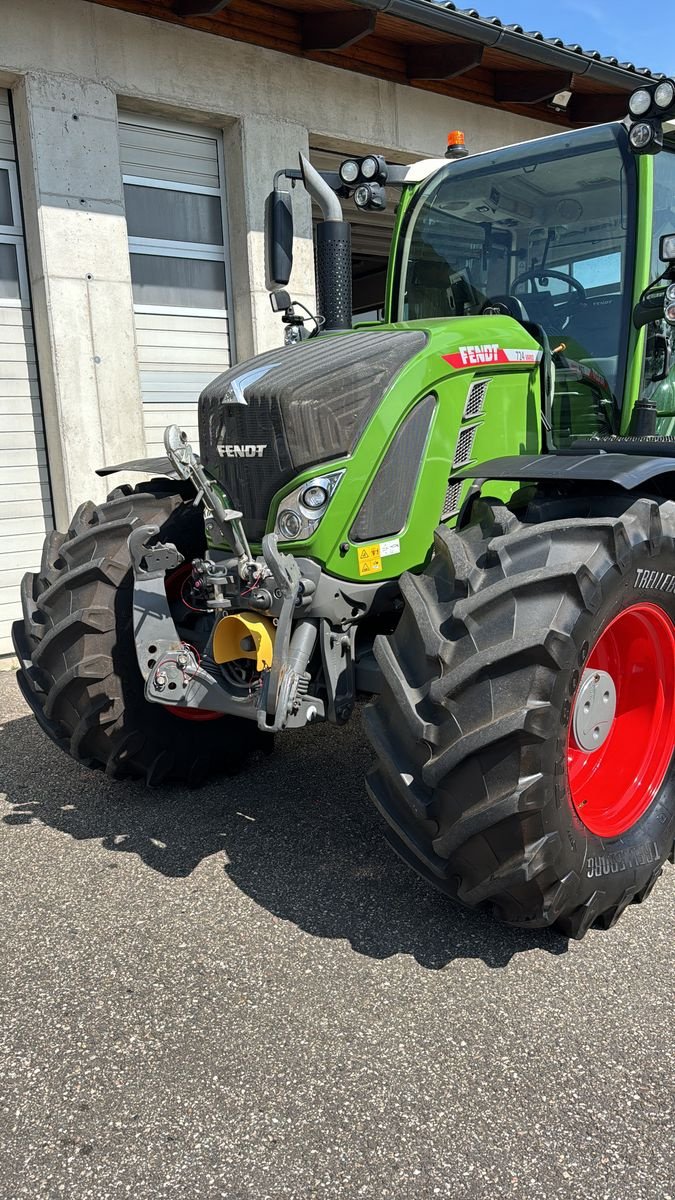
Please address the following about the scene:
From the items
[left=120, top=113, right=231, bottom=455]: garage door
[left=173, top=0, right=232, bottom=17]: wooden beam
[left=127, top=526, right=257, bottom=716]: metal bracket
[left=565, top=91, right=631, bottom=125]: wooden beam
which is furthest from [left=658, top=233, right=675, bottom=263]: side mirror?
[left=565, top=91, right=631, bottom=125]: wooden beam

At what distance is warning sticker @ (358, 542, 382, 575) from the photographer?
264 cm

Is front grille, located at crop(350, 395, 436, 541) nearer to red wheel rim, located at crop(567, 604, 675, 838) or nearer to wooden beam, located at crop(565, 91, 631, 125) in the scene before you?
red wheel rim, located at crop(567, 604, 675, 838)

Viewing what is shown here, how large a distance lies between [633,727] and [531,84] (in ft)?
22.3

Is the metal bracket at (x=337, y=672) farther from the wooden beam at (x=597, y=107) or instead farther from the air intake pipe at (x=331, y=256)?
the wooden beam at (x=597, y=107)

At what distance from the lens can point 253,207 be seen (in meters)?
6.69

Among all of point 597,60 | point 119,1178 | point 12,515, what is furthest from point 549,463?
point 597,60

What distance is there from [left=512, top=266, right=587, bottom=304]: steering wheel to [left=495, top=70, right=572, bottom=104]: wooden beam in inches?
207

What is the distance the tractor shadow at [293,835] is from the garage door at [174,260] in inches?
133

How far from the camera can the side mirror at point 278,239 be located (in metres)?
3.12

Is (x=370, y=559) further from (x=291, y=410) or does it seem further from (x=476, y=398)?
(x=476, y=398)

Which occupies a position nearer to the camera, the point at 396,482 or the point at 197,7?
the point at 396,482

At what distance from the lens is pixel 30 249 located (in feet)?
→ 19.4

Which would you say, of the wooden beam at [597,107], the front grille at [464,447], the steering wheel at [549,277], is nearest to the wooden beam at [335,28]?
the wooden beam at [597,107]

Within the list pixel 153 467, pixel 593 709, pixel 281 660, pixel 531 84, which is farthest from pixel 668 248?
pixel 531 84
